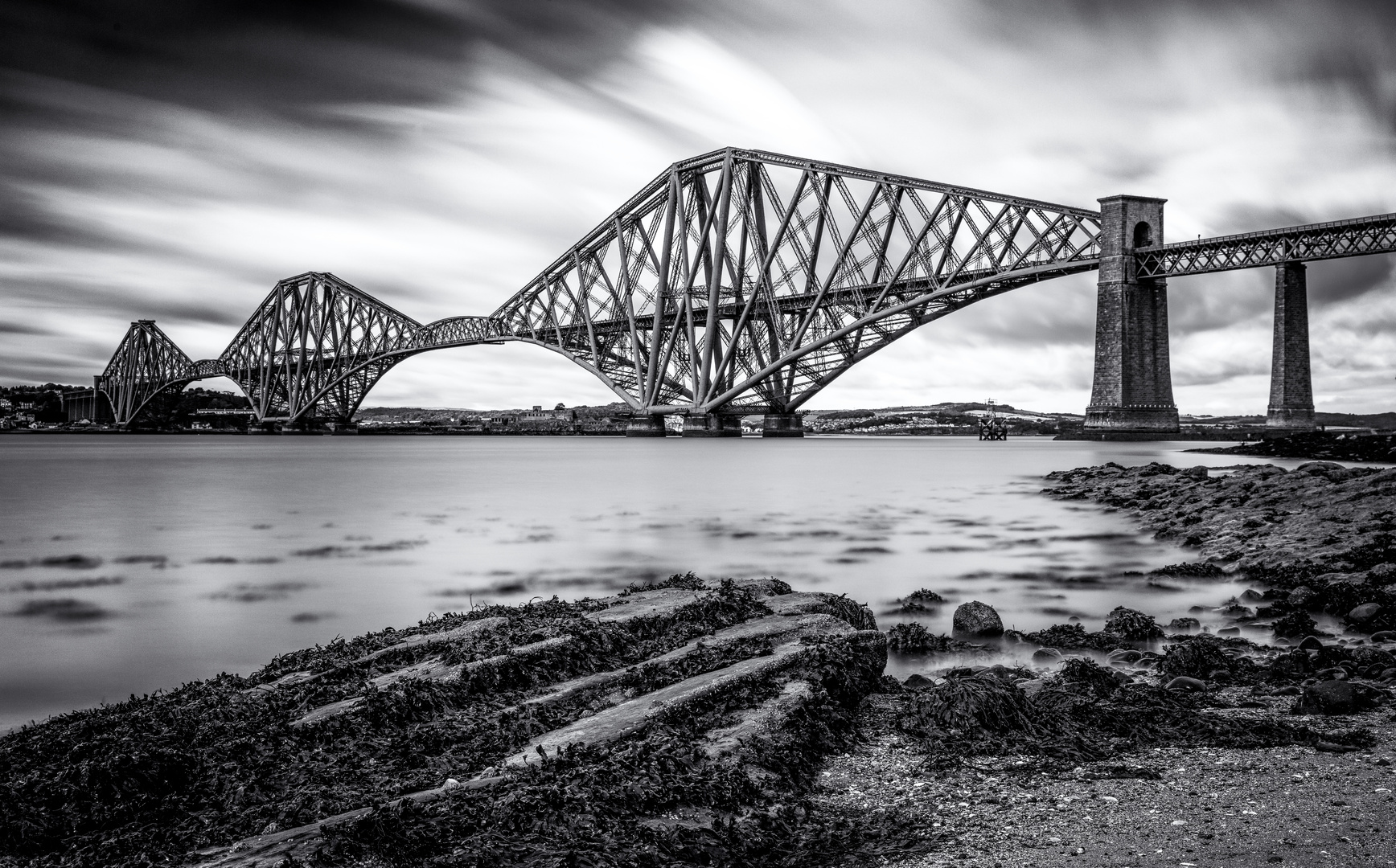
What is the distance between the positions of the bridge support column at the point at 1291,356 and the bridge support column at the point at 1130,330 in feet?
17.4

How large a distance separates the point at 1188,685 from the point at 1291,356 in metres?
46.4

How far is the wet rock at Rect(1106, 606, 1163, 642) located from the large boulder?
861mm

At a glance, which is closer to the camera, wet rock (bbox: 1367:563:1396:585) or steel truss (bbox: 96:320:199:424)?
A: wet rock (bbox: 1367:563:1396:585)

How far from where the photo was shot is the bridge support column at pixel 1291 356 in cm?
4375

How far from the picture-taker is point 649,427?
74312mm

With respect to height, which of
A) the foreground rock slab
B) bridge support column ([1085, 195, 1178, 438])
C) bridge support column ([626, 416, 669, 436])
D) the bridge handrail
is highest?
the bridge handrail

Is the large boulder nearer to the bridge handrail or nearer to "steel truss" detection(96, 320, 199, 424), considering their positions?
the bridge handrail

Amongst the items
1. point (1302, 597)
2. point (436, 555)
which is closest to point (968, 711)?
point (1302, 597)

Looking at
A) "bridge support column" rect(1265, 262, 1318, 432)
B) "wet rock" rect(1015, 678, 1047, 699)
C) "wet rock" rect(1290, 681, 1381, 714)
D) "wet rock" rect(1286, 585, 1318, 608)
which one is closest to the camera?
"wet rock" rect(1290, 681, 1381, 714)

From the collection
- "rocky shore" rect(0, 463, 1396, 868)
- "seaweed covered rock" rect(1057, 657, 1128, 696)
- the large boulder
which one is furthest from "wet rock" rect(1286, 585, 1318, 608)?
"seaweed covered rock" rect(1057, 657, 1128, 696)

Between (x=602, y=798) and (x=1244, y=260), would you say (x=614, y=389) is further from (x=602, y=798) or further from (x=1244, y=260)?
(x=602, y=798)

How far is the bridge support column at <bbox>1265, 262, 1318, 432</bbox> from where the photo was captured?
144 ft

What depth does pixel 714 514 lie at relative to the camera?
1928 centimetres

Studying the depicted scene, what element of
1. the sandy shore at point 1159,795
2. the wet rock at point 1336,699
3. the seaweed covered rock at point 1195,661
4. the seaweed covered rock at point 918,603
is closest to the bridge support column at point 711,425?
the seaweed covered rock at point 918,603
